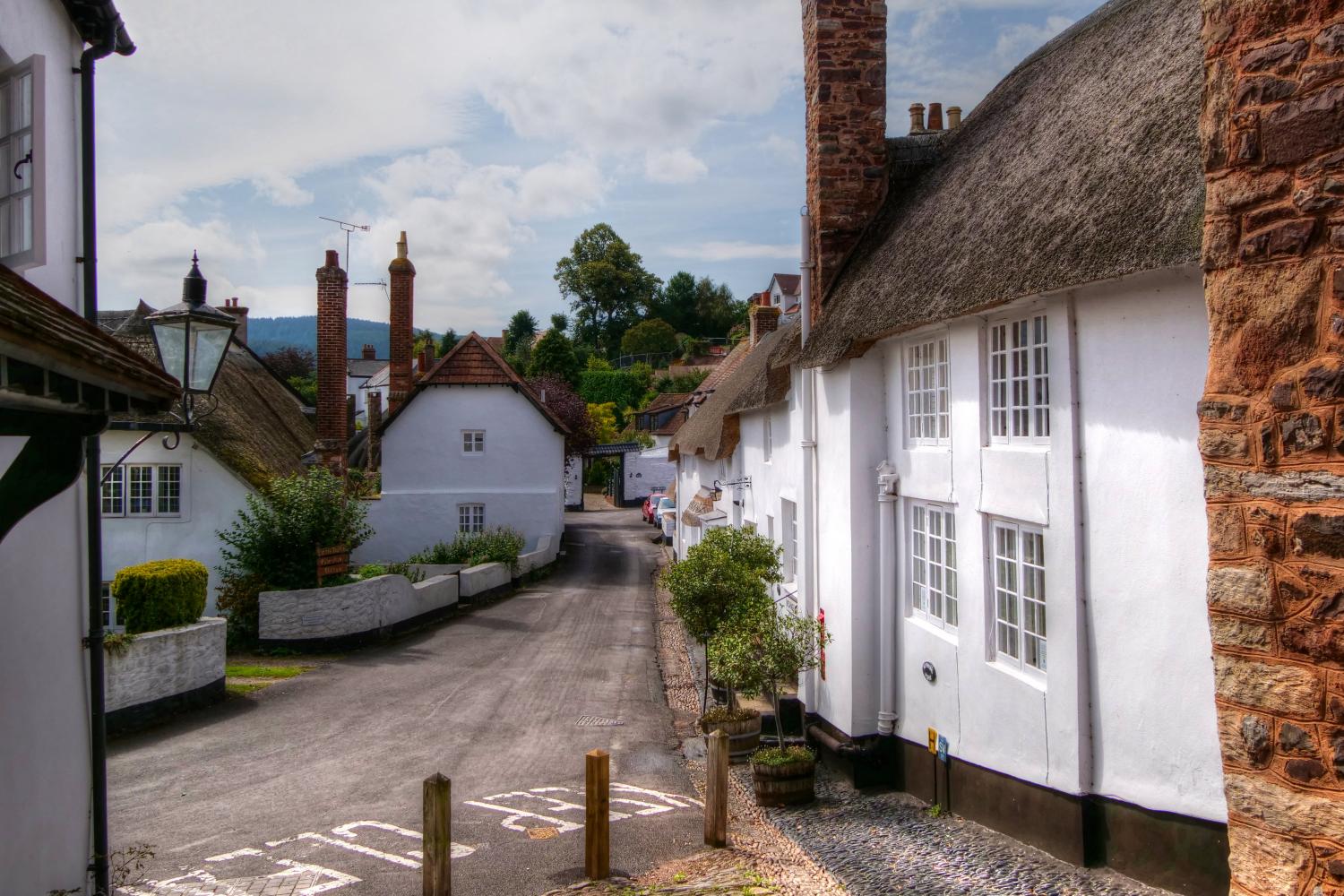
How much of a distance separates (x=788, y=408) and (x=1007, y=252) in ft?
22.9

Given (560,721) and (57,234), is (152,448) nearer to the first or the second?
(560,721)

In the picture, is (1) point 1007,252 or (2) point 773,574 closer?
(1) point 1007,252

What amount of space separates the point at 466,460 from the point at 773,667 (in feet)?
67.5

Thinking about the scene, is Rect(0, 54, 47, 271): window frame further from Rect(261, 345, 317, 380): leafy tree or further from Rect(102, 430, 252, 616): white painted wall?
Rect(261, 345, 317, 380): leafy tree

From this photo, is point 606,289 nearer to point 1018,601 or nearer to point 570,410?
point 570,410

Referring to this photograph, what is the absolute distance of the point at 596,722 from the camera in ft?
45.7

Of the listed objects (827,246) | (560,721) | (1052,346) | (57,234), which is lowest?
(560,721)

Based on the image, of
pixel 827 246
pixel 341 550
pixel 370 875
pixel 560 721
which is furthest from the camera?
pixel 341 550

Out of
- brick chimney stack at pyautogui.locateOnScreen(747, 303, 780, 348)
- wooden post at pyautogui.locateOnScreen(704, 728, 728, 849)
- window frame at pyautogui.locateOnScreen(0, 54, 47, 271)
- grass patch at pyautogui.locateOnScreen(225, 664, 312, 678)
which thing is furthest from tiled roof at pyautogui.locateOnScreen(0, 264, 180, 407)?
brick chimney stack at pyautogui.locateOnScreen(747, 303, 780, 348)

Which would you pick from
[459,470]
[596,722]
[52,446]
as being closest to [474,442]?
[459,470]

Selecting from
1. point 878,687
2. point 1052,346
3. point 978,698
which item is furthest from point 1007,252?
point 878,687

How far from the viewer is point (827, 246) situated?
13.0m

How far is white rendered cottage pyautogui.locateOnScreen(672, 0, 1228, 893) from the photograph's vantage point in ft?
22.5

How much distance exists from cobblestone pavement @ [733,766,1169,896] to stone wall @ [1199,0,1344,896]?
4.38m
